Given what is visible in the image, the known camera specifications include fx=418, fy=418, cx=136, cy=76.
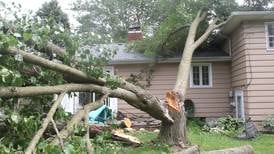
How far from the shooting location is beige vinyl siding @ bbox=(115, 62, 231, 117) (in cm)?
1700

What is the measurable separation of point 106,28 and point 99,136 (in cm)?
3793

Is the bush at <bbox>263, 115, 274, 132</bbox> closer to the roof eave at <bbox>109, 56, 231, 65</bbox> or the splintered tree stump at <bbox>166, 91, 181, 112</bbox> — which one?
the roof eave at <bbox>109, 56, 231, 65</bbox>

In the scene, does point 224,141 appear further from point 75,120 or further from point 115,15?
point 115,15

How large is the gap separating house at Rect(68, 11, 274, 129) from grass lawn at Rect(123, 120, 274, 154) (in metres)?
1.98

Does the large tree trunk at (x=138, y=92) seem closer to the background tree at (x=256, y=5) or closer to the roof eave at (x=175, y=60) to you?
the roof eave at (x=175, y=60)

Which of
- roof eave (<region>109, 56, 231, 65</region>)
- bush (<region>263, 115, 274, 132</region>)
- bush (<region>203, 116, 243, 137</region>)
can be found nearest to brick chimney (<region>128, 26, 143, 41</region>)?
roof eave (<region>109, 56, 231, 65</region>)

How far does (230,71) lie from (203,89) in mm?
1336

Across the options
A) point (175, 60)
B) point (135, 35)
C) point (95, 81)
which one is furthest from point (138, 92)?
point (135, 35)

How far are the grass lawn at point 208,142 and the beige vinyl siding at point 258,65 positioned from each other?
1.77m

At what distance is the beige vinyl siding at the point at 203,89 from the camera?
1700cm

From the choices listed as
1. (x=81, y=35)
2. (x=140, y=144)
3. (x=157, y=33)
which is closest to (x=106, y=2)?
(x=157, y=33)

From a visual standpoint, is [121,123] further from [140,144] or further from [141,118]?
[140,144]

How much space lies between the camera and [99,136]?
18.3 ft

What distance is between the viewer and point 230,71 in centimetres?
1716
